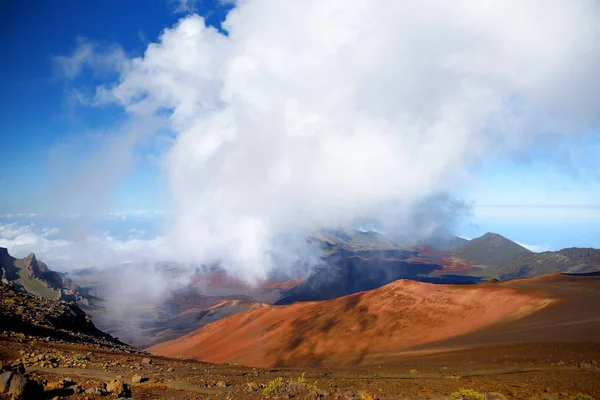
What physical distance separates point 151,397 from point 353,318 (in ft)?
114

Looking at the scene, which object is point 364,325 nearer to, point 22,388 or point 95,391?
point 95,391

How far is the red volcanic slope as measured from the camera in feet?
112

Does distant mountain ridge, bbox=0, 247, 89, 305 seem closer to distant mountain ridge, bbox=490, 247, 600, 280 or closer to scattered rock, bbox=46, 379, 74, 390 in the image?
scattered rock, bbox=46, 379, 74, 390

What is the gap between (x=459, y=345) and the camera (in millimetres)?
28062

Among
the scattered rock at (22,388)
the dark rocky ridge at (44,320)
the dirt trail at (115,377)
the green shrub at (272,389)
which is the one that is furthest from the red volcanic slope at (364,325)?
the scattered rock at (22,388)

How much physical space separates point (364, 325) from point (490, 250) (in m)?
161

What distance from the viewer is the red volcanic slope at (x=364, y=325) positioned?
34062mm

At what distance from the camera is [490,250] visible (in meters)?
175

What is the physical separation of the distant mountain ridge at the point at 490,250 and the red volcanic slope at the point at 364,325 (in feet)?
424

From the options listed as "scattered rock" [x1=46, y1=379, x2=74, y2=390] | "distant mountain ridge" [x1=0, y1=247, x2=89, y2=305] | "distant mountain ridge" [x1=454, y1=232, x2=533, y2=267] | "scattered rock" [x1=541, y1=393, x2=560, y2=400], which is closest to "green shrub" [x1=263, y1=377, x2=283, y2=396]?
"scattered rock" [x1=46, y1=379, x2=74, y2=390]

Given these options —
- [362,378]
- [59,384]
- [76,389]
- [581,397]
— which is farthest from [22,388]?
[581,397]

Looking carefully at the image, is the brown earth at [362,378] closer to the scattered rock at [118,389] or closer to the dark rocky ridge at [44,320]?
the scattered rock at [118,389]

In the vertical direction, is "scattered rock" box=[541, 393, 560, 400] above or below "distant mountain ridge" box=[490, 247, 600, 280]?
above

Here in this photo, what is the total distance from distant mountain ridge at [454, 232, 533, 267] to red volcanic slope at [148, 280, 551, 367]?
424 ft
